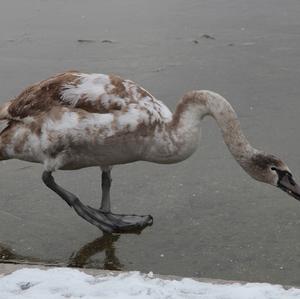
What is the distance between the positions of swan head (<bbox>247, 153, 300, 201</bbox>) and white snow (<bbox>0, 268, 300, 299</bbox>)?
128 centimetres

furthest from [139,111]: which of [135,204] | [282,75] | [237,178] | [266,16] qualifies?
[266,16]

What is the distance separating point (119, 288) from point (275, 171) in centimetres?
161

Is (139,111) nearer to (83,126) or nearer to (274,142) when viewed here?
(83,126)

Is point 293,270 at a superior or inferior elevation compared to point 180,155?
inferior

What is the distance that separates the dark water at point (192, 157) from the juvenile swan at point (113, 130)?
31 cm

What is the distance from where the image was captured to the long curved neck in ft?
16.8

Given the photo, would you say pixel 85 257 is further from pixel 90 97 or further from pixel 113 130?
pixel 90 97

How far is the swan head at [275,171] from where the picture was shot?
5070 millimetres

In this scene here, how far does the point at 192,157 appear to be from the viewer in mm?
6531

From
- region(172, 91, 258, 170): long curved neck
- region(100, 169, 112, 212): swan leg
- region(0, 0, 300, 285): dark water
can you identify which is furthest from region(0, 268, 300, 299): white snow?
region(100, 169, 112, 212): swan leg

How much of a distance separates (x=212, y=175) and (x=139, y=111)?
120 cm

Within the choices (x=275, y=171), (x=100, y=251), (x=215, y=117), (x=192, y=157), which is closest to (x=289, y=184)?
(x=275, y=171)

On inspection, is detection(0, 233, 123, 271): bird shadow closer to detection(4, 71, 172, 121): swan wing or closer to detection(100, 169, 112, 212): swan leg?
detection(100, 169, 112, 212): swan leg

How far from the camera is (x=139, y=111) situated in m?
5.16
